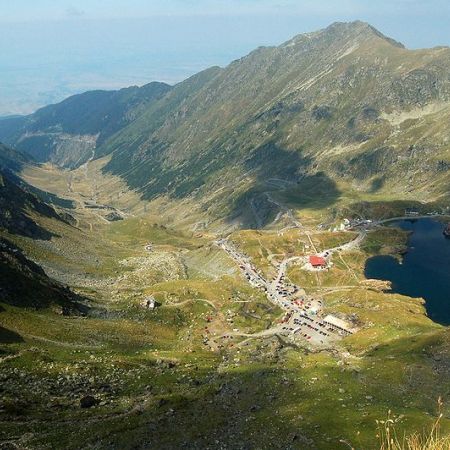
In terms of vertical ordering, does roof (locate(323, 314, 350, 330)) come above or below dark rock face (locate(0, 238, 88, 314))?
below

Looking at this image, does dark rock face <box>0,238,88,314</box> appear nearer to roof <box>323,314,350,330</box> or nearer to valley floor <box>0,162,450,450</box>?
valley floor <box>0,162,450,450</box>

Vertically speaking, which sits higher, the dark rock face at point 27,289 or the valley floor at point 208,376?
the dark rock face at point 27,289

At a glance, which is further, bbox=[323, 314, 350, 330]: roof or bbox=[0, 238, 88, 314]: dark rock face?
bbox=[323, 314, 350, 330]: roof

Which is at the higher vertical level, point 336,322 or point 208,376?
point 208,376

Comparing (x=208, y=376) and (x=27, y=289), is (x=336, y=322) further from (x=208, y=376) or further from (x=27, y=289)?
(x=27, y=289)

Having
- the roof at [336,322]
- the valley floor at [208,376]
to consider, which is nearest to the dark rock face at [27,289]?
the valley floor at [208,376]

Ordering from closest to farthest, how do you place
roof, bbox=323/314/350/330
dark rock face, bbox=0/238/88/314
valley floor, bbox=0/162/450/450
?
valley floor, bbox=0/162/450/450 < dark rock face, bbox=0/238/88/314 < roof, bbox=323/314/350/330

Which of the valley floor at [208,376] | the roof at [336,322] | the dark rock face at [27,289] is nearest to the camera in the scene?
the valley floor at [208,376]

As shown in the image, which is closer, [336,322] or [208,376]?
[208,376]

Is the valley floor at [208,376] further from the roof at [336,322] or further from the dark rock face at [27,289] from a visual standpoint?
the dark rock face at [27,289]

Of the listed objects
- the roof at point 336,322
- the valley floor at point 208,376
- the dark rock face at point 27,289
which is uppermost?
the dark rock face at point 27,289

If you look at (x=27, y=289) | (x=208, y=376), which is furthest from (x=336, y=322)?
(x=27, y=289)

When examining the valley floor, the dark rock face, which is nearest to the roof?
the valley floor

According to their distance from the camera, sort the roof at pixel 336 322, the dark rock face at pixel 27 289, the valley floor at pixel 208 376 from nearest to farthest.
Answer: the valley floor at pixel 208 376 < the dark rock face at pixel 27 289 < the roof at pixel 336 322
